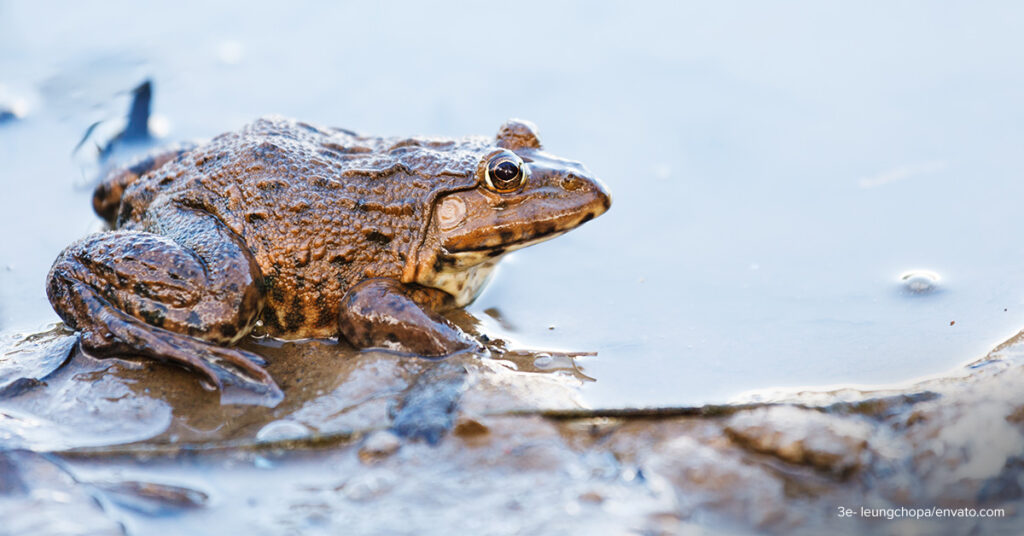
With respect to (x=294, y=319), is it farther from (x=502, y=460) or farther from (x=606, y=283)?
(x=606, y=283)

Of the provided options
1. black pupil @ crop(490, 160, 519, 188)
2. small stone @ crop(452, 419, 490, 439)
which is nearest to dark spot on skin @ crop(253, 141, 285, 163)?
black pupil @ crop(490, 160, 519, 188)

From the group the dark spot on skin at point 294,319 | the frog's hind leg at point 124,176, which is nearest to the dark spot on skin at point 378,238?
the dark spot on skin at point 294,319

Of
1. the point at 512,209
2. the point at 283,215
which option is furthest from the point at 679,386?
the point at 283,215

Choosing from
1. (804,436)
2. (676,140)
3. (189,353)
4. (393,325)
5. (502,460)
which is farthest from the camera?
(676,140)

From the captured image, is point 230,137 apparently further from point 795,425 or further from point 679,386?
Result: point 795,425

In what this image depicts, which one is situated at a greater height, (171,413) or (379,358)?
(379,358)

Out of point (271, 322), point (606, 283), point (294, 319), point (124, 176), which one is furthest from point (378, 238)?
point (124, 176)
